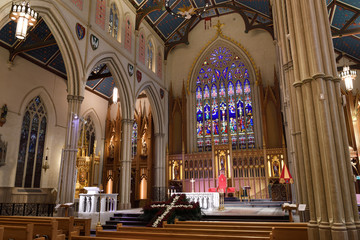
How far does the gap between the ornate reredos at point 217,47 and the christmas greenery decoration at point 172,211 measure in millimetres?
11759

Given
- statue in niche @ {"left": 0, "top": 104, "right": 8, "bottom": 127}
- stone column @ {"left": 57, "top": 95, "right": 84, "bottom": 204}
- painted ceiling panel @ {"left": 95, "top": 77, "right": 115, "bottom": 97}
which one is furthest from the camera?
painted ceiling panel @ {"left": 95, "top": 77, "right": 115, "bottom": 97}

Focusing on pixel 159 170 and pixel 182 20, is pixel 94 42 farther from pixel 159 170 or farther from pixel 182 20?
pixel 159 170

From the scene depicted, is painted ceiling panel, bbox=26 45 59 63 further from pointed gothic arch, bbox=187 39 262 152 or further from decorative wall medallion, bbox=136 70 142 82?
pointed gothic arch, bbox=187 39 262 152

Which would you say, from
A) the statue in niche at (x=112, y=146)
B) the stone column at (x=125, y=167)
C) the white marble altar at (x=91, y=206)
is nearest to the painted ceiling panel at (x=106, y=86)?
the statue in niche at (x=112, y=146)

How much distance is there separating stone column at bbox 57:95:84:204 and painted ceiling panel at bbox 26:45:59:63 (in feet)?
17.3

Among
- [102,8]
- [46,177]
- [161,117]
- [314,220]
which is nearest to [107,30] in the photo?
[102,8]

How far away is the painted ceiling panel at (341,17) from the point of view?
13.1m

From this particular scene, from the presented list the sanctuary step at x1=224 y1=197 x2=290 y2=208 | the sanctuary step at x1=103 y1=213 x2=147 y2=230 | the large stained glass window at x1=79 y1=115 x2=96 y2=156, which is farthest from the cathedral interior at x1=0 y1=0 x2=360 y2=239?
the sanctuary step at x1=103 y1=213 x2=147 y2=230

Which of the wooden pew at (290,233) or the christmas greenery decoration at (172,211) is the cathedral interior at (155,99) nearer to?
the christmas greenery decoration at (172,211)

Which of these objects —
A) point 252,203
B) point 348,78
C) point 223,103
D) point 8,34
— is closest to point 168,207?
point 252,203

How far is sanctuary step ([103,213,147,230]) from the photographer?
9758mm

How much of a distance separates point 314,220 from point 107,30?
12539mm

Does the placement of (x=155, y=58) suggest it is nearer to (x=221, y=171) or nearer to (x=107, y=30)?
(x=107, y=30)

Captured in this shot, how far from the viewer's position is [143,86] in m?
17.0
